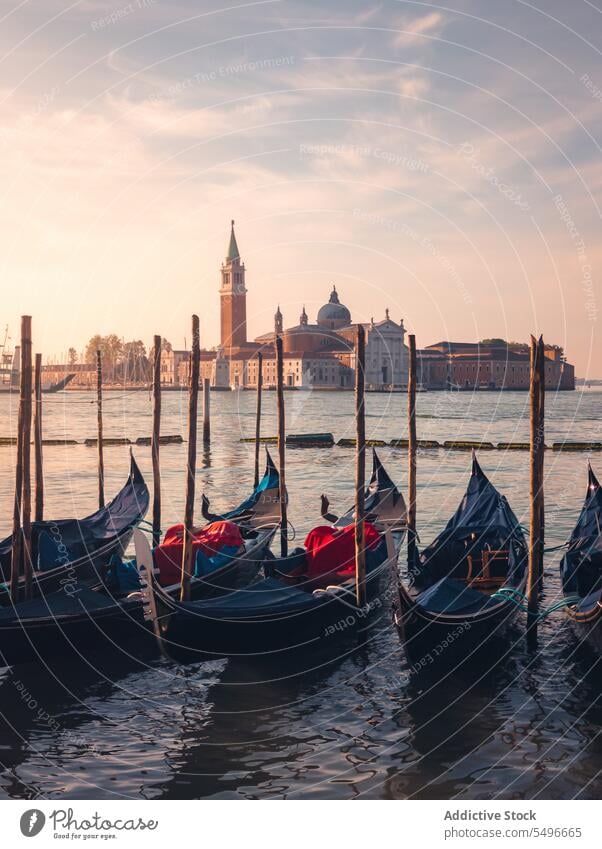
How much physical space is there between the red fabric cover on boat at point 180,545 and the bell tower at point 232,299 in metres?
107

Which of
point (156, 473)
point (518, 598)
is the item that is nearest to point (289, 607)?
point (518, 598)

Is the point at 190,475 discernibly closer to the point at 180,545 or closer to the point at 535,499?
the point at 180,545

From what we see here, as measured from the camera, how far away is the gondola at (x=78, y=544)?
414 inches

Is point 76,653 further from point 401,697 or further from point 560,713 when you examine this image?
point 560,713

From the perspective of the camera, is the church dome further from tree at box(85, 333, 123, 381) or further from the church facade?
tree at box(85, 333, 123, 381)

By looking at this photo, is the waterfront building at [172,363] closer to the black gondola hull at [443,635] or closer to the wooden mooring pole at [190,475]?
the wooden mooring pole at [190,475]

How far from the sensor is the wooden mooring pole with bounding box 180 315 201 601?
949 centimetres

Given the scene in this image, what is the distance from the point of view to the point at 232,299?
117 metres

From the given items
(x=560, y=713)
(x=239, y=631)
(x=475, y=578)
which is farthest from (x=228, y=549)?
(x=560, y=713)

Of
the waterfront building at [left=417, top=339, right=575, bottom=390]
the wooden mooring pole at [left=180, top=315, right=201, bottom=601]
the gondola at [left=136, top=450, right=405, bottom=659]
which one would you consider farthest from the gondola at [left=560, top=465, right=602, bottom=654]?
the waterfront building at [left=417, top=339, right=575, bottom=390]

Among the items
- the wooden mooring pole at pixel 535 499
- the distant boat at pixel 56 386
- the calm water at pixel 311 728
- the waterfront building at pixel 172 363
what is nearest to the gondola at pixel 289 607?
the calm water at pixel 311 728

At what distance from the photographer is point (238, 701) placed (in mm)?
8148

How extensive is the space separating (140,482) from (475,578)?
593cm

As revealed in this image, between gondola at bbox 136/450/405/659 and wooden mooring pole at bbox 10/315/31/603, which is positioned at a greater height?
wooden mooring pole at bbox 10/315/31/603
